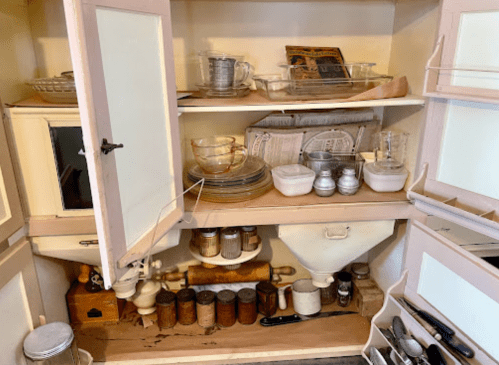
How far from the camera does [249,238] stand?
152 centimetres

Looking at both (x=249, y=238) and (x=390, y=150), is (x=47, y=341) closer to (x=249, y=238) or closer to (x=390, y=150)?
(x=249, y=238)

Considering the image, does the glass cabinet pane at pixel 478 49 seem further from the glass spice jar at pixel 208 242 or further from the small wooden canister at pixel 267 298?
the small wooden canister at pixel 267 298

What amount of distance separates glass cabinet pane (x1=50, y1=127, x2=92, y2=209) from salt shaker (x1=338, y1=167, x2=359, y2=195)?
886 mm

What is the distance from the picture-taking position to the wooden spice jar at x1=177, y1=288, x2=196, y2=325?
1.63m

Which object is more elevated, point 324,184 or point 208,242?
point 324,184

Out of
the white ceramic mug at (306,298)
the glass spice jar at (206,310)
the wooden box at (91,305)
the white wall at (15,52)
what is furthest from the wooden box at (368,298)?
the white wall at (15,52)

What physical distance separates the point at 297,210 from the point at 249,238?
0.27 m

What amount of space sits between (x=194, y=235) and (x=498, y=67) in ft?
3.78

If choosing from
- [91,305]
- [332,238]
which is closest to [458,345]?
[332,238]

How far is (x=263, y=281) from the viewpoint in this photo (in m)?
1.75

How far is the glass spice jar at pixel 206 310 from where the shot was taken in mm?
1628

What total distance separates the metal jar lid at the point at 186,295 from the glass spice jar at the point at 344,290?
2.16ft

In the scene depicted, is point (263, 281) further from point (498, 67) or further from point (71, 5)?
point (71, 5)

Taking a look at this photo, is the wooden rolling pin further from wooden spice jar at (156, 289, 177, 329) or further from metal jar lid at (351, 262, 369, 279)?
metal jar lid at (351, 262, 369, 279)
